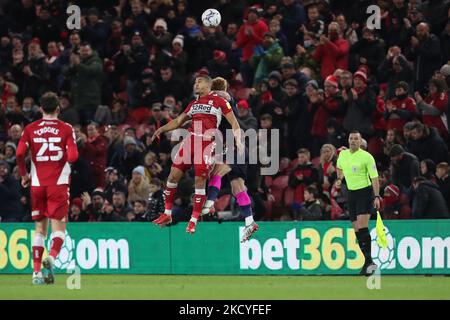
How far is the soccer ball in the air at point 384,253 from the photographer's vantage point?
774 inches

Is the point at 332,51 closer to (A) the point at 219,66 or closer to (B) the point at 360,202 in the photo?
(A) the point at 219,66

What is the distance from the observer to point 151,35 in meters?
25.5

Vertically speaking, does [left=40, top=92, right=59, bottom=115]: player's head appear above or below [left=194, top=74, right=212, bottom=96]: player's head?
below

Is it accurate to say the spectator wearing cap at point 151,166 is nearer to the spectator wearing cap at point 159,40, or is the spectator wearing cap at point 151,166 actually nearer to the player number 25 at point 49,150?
the spectator wearing cap at point 159,40

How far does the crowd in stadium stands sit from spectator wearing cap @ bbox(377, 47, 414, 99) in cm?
3

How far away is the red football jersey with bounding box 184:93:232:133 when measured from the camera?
17.0 metres

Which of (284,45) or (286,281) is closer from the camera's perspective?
(286,281)

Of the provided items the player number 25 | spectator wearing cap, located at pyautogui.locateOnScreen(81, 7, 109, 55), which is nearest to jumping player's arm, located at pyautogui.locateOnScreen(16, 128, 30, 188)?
the player number 25

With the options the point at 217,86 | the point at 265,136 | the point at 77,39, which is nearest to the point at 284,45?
the point at 265,136

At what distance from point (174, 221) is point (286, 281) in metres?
3.31

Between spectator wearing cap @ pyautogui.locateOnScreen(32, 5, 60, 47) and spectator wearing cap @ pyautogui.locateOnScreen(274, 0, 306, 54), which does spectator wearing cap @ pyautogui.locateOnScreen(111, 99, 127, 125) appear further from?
spectator wearing cap @ pyautogui.locateOnScreen(274, 0, 306, 54)

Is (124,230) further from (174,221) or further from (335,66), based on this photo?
(335,66)

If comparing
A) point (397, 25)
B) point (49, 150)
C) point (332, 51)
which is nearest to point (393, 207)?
point (332, 51)

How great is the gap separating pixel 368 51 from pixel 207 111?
6827 millimetres
